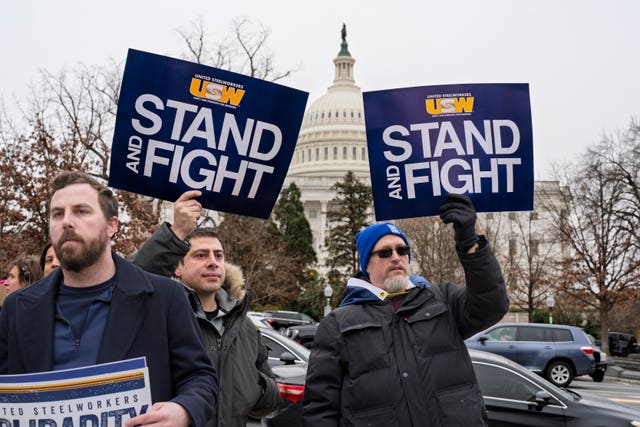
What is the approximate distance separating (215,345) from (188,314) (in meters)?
1.11

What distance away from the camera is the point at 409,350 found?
143 inches

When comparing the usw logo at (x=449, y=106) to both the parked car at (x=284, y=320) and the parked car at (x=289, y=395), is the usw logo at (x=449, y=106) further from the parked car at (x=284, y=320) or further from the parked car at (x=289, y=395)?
the parked car at (x=284, y=320)

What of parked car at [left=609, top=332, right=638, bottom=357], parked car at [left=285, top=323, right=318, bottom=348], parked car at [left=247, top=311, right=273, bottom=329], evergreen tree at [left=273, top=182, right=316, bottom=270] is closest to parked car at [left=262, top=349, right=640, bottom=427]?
parked car at [left=247, top=311, right=273, bottom=329]

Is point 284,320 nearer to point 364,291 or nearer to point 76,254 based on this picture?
point 364,291

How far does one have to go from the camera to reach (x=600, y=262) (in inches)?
1371

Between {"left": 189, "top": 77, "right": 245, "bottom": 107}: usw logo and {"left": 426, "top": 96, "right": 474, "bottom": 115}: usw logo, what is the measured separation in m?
1.17

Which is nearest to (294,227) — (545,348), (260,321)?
(260,321)

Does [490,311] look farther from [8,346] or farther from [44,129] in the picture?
[44,129]

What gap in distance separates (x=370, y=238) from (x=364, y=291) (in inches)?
12.0

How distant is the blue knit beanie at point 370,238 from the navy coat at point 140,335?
1361mm

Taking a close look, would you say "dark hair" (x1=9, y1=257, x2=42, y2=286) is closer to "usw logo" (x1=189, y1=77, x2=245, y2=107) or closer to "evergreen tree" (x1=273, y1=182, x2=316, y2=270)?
"usw logo" (x1=189, y1=77, x2=245, y2=107)

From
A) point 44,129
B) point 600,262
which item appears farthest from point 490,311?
point 600,262

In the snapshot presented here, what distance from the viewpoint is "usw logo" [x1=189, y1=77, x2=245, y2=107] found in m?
4.47

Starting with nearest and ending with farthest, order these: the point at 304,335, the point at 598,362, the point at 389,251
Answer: the point at 389,251
the point at 598,362
the point at 304,335
